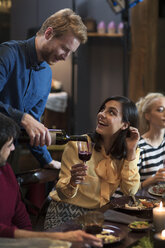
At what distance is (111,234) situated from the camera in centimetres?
149

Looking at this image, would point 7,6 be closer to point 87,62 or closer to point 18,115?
point 87,62

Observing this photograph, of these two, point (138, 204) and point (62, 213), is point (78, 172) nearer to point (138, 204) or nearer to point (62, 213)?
point (138, 204)

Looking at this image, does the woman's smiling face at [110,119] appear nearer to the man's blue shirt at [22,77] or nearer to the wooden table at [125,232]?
the man's blue shirt at [22,77]

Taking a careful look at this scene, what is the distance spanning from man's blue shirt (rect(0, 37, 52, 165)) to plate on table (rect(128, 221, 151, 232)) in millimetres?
751

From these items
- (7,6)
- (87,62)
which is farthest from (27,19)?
(87,62)

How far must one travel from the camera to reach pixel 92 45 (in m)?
5.92

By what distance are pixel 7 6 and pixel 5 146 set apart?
4.47 metres

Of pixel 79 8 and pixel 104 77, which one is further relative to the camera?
pixel 104 77

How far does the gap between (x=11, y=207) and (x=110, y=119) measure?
2.69 feet

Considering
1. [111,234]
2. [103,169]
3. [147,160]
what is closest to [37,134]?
[111,234]

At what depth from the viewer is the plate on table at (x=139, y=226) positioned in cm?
155

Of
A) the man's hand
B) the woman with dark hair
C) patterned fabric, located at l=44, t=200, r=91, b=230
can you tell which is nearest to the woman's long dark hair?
the woman with dark hair

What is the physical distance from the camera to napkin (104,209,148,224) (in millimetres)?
1636

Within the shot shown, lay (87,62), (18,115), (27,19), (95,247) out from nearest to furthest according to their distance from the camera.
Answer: (95,247) → (18,115) → (27,19) → (87,62)
